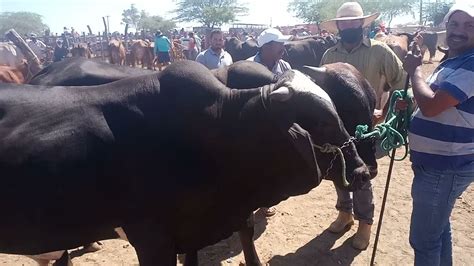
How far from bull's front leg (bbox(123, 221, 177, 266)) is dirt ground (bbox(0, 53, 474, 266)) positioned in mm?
1559

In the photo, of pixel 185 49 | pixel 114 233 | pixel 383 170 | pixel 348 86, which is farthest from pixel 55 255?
pixel 185 49

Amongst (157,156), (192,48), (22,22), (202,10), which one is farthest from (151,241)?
(22,22)

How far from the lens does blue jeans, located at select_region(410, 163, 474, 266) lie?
2605 millimetres

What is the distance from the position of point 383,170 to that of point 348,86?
3.71 metres

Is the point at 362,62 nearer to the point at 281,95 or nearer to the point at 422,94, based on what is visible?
the point at 422,94

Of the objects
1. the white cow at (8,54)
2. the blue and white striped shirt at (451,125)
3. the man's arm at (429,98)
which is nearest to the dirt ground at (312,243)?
the blue and white striped shirt at (451,125)

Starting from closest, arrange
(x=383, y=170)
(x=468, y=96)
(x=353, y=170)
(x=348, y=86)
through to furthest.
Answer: (x=468, y=96)
(x=353, y=170)
(x=348, y=86)
(x=383, y=170)

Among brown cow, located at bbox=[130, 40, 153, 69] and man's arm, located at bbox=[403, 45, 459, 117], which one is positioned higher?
man's arm, located at bbox=[403, 45, 459, 117]

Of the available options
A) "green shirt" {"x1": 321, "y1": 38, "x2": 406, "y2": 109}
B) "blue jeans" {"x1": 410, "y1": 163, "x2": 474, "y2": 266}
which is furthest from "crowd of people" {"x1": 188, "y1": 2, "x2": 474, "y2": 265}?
"green shirt" {"x1": 321, "y1": 38, "x2": 406, "y2": 109}

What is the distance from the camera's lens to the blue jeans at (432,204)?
2605mm

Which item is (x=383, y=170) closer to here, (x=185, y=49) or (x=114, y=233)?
(x=114, y=233)

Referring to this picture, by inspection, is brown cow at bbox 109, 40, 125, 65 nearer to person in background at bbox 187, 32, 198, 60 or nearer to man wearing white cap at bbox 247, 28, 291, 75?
person in background at bbox 187, 32, 198, 60

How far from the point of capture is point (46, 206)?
234 cm

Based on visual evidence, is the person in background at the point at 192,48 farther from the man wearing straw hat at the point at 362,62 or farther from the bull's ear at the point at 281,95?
the bull's ear at the point at 281,95
